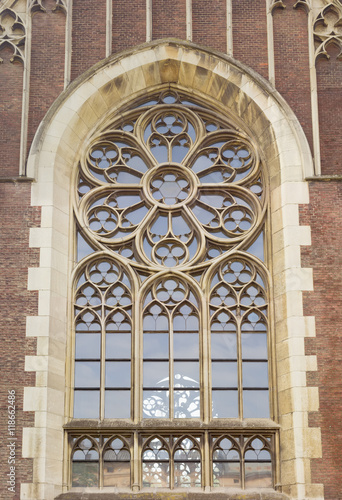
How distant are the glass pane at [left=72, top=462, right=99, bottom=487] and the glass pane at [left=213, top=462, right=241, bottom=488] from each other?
83.5 inches

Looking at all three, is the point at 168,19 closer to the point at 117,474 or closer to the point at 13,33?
the point at 13,33

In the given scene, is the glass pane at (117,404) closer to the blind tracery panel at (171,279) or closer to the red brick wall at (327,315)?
the blind tracery panel at (171,279)

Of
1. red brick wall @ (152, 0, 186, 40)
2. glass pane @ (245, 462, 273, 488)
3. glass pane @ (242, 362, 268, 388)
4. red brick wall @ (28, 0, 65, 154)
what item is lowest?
glass pane @ (245, 462, 273, 488)

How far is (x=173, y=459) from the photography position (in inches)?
680

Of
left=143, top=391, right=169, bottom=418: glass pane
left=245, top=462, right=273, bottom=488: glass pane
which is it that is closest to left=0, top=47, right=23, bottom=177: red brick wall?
left=143, top=391, right=169, bottom=418: glass pane

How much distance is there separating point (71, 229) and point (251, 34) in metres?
5.38

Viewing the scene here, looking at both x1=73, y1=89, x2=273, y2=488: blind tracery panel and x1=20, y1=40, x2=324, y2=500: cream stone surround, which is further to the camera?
x1=73, y1=89, x2=273, y2=488: blind tracery panel

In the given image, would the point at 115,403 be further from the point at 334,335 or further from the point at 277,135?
the point at 277,135

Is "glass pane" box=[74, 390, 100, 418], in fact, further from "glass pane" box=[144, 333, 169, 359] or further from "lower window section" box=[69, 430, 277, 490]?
"glass pane" box=[144, 333, 169, 359]

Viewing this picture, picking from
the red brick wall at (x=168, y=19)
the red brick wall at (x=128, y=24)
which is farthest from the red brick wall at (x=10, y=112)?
the red brick wall at (x=168, y=19)

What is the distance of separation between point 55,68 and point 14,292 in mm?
4706

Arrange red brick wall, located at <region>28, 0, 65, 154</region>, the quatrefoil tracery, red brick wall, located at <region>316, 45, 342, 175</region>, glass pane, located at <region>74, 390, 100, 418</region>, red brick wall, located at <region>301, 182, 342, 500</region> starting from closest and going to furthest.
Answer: red brick wall, located at <region>301, 182, 342, 500</region>, glass pane, located at <region>74, 390, 100, 418</region>, red brick wall, located at <region>316, 45, 342, 175</region>, the quatrefoil tracery, red brick wall, located at <region>28, 0, 65, 154</region>

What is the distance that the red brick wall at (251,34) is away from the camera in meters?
19.3

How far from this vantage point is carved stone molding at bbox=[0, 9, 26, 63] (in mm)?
19344
